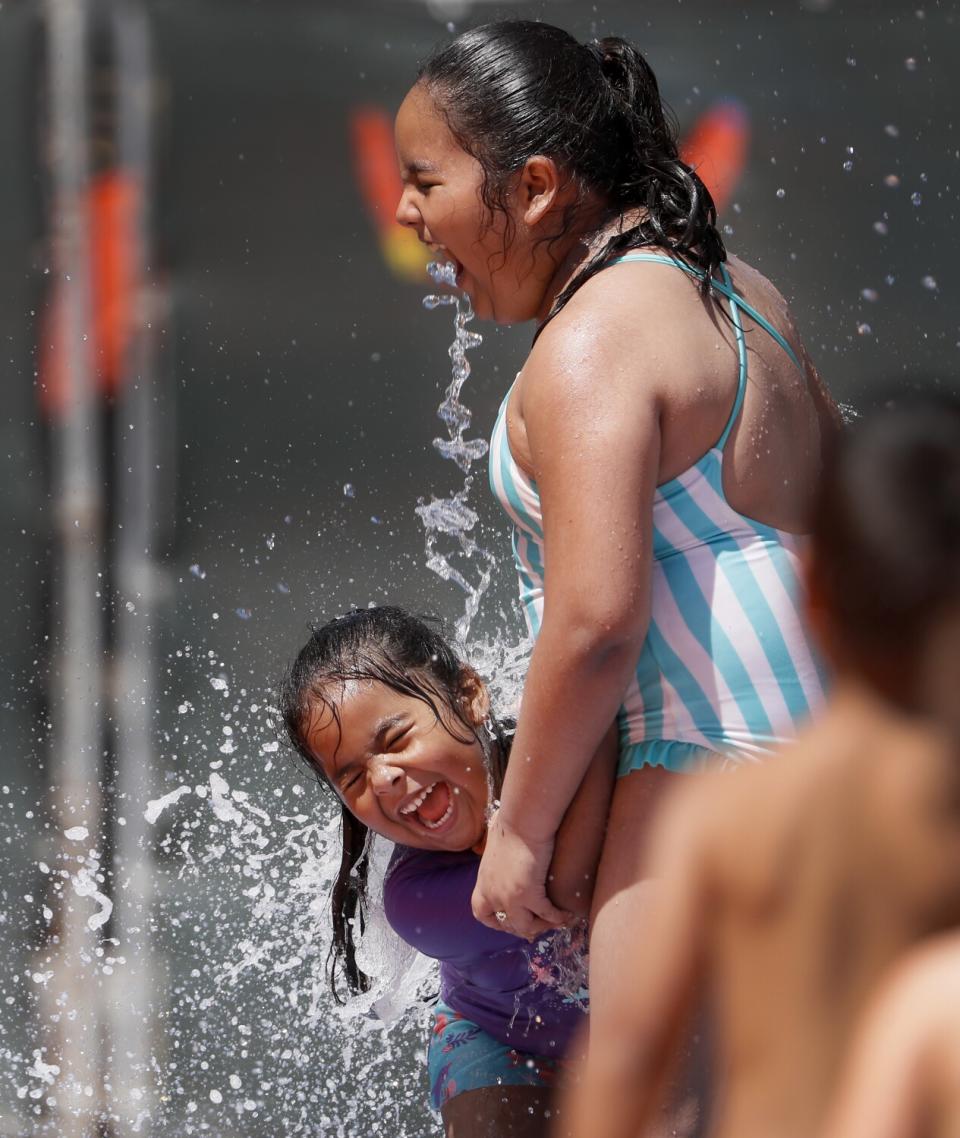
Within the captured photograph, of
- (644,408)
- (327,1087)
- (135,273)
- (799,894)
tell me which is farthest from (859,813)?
(135,273)

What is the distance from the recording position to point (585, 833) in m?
1.41

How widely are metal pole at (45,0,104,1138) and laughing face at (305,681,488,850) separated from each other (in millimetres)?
1411

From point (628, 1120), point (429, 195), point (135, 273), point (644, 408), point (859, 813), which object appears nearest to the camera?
point (859, 813)

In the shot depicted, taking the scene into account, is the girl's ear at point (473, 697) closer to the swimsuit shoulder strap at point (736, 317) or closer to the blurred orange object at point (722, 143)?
the swimsuit shoulder strap at point (736, 317)

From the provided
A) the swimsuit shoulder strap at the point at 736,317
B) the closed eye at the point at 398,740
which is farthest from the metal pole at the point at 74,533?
the swimsuit shoulder strap at the point at 736,317

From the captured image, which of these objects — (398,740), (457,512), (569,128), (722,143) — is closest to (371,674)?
(398,740)

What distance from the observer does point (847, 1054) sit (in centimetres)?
77

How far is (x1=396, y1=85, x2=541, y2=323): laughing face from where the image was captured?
60.3 inches

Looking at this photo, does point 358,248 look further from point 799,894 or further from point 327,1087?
point 799,894

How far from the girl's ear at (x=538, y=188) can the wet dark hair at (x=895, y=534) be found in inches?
30.7

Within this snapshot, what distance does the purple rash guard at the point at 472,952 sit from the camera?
1.79m

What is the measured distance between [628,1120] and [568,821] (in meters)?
0.54

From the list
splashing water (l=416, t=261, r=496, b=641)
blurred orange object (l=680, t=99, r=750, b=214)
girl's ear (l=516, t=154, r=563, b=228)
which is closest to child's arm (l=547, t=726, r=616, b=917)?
girl's ear (l=516, t=154, r=563, b=228)

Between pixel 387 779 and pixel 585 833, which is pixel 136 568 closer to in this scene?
pixel 387 779
